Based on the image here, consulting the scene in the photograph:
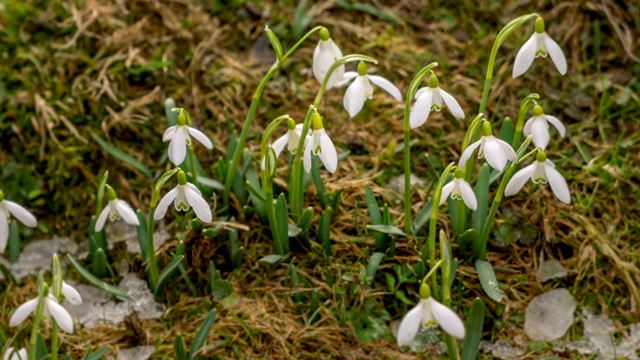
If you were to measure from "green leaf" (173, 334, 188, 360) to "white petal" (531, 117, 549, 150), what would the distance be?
3.65ft

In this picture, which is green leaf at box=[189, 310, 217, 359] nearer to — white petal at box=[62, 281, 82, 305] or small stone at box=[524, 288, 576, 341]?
white petal at box=[62, 281, 82, 305]

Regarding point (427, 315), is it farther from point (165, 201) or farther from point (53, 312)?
point (53, 312)

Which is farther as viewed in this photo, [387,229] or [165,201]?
[387,229]

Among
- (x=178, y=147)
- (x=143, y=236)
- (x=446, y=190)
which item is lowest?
(x=143, y=236)

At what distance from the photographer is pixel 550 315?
2.38 m

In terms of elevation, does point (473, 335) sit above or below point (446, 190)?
below

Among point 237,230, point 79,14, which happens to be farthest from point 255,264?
point 79,14

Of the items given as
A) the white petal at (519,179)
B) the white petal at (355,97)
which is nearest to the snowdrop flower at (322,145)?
the white petal at (355,97)

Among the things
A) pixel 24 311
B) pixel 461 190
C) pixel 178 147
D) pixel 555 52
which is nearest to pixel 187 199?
pixel 178 147

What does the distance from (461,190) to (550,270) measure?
1.99 feet

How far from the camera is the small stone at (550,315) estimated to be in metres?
2.34

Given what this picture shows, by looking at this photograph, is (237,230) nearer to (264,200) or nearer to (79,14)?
(264,200)

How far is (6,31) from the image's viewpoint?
3.21 metres

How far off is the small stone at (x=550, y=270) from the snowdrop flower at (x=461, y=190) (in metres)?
0.54
